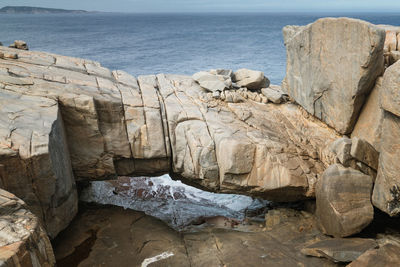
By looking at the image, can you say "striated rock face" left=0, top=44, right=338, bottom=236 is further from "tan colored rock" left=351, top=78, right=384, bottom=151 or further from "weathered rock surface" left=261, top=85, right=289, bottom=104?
"tan colored rock" left=351, top=78, right=384, bottom=151

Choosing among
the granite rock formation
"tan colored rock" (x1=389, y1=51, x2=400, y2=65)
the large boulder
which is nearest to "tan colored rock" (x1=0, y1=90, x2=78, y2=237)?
the granite rock formation

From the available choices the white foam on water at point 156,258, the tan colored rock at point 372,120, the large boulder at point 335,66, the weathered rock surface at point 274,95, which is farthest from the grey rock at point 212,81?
the white foam on water at point 156,258

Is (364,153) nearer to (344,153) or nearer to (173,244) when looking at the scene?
(344,153)

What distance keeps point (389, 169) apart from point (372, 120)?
6.24ft

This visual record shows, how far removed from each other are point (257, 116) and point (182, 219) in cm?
396

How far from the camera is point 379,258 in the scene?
6.35m

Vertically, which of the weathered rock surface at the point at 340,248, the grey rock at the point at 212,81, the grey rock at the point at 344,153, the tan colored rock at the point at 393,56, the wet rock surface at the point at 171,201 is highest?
the tan colored rock at the point at 393,56

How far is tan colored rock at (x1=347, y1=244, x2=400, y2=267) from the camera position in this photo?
6259mm

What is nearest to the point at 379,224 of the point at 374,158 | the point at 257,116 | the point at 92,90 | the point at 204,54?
the point at 374,158

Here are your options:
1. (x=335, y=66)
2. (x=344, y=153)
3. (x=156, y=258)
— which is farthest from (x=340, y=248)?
(x=335, y=66)

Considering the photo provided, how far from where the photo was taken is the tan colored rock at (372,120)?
839cm

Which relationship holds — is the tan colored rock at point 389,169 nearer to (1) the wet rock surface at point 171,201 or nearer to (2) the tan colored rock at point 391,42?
(2) the tan colored rock at point 391,42

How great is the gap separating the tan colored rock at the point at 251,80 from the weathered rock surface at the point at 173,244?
5.01 meters

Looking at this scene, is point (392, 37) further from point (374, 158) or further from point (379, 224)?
point (379, 224)
